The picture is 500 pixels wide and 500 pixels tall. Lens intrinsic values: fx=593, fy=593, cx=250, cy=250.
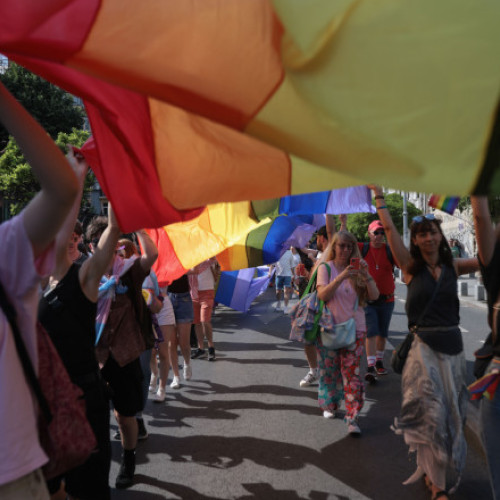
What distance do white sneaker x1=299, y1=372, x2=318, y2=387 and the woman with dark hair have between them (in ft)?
10.9

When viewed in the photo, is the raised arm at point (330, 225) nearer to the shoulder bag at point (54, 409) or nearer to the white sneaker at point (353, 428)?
the white sneaker at point (353, 428)

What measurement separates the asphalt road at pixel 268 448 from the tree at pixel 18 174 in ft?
82.3

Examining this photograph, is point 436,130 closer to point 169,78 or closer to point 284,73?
point 284,73

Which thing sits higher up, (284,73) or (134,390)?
(284,73)

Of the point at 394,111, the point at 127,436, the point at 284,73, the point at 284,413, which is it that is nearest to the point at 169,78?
the point at 284,73

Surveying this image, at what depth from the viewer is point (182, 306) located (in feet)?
25.8

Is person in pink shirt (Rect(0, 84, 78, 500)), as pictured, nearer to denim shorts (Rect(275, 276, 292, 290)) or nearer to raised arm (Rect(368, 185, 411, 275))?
raised arm (Rect(368, 185, 411, 275))

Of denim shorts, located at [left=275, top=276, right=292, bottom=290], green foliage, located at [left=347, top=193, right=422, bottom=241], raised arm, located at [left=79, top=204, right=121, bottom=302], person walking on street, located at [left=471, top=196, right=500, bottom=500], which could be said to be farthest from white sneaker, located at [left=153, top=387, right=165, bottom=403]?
green foliage, located at [left=347, top=193, right=422, bottom=241]

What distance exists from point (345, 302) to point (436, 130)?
165 inches

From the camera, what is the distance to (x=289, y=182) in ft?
8.76

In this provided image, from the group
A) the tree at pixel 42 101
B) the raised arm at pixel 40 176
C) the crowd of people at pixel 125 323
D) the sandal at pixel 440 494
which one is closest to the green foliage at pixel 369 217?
the tree at pixel 42 101

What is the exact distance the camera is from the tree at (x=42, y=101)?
33.2 m

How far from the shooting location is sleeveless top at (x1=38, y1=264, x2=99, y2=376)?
2.86m

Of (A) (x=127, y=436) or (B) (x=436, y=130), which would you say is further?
(A) (x=127, y=436)
